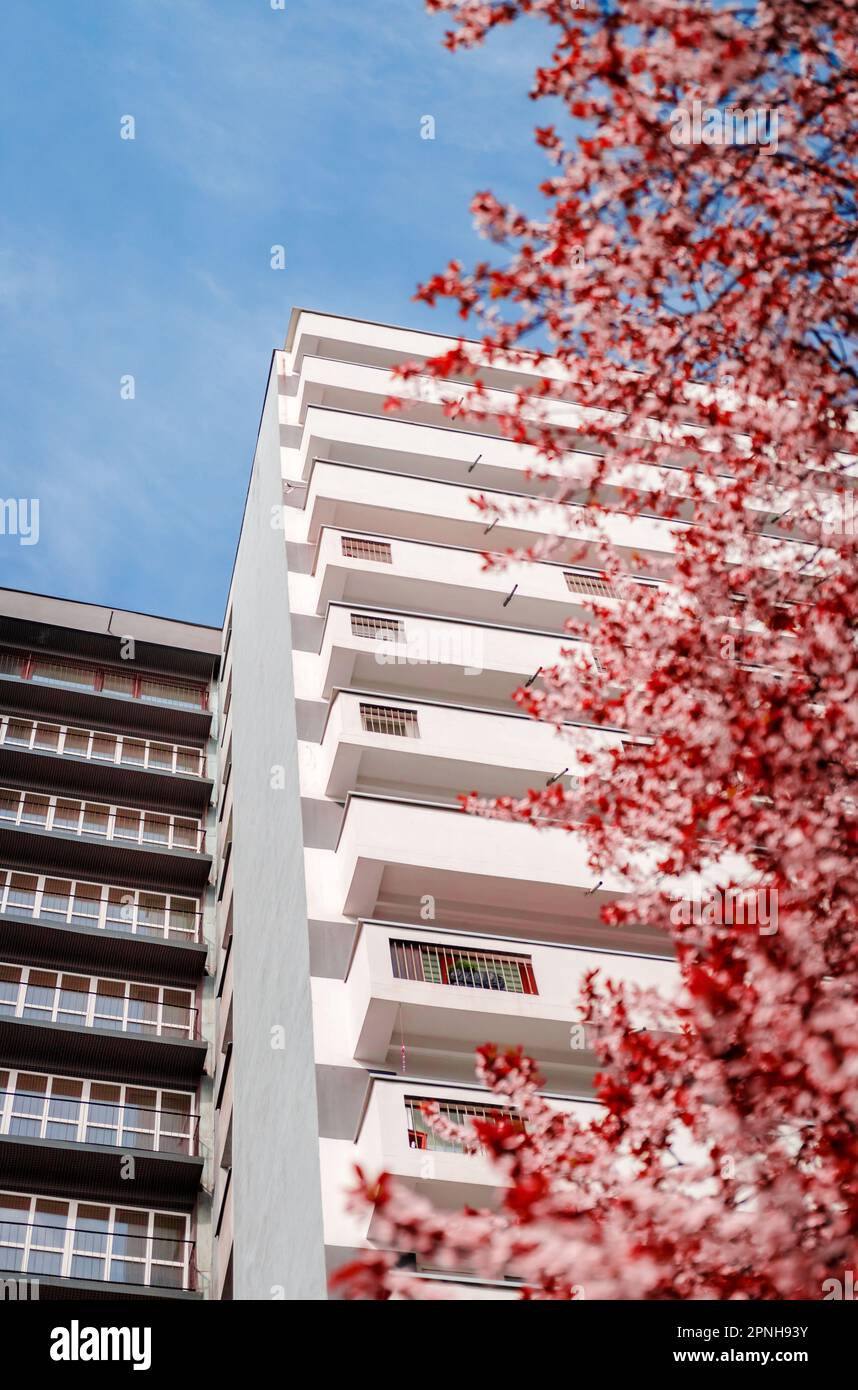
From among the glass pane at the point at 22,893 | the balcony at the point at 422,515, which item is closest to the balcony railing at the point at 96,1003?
the glass pane at the point at 22,893

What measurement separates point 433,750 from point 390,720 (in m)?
0.92

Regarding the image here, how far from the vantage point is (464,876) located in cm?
1752

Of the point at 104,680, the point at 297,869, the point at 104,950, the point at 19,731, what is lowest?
the point at 297,869

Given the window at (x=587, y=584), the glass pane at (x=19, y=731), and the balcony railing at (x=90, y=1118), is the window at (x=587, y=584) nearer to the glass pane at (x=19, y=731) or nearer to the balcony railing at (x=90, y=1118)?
the balcony railing at (x=90, y=1118)

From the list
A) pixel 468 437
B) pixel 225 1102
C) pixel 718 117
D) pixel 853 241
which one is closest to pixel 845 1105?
pixel 853 241

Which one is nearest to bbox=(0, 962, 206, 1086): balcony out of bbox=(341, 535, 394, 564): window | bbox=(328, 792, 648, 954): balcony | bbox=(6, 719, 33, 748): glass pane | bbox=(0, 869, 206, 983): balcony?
bbox=(0, 869, 206, 983): balcony

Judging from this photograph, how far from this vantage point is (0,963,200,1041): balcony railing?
2748 centimetres

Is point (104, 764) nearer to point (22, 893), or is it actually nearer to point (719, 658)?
point (22, 893)

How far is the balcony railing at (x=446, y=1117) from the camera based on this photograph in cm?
1406

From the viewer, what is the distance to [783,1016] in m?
6.35

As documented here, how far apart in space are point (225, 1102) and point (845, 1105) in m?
19.3

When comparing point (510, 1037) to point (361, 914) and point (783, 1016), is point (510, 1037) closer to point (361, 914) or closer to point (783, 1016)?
point (361, 914)

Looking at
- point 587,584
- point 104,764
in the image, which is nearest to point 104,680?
point 104,764

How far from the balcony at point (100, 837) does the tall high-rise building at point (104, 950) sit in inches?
1.9
